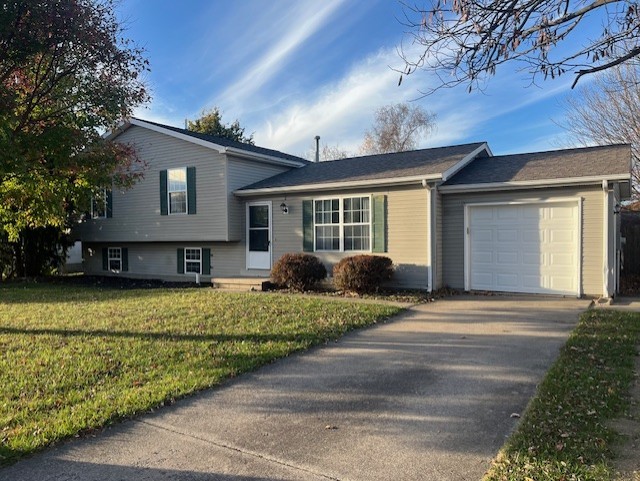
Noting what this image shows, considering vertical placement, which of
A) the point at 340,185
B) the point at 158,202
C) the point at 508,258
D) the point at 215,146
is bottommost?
the point at 508,258

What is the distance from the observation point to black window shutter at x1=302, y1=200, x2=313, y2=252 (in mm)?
13148

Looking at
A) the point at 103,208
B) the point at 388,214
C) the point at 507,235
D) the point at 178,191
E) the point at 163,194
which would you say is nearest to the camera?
the point at 507,235

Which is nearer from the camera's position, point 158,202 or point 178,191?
point 178,191

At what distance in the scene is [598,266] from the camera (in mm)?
10039

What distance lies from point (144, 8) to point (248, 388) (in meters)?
7.03

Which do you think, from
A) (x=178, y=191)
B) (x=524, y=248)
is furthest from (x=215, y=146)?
(x=524, y=248)

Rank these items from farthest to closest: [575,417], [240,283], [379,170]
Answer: [240,283] < [379,170] < [575,417]

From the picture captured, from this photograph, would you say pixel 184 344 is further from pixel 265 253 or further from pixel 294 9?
pixel 265 253

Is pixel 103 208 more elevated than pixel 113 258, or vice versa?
pixel 103 208

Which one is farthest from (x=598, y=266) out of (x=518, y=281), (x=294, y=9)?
(x=294, y=9)

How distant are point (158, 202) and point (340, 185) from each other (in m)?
6.76

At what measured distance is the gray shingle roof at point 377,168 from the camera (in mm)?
12039

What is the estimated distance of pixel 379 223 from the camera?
39.5 ft

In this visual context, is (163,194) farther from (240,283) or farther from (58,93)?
(58,93)
